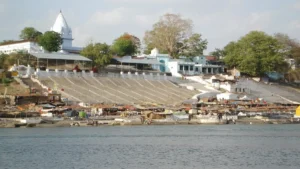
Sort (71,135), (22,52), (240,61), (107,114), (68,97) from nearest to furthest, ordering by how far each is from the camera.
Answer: (71,135) → (107,114) → (68,97) → (22,52) → (240,61)

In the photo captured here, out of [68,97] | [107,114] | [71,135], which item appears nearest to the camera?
[71,135]

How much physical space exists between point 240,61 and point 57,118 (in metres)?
50.1

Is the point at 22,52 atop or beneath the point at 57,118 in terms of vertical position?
atop

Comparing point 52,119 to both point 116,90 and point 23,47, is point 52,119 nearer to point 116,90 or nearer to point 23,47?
point 116,90

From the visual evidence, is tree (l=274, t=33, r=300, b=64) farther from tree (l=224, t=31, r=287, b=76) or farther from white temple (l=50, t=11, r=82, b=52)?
white temple (l=50, t=11, r=82, b=52)

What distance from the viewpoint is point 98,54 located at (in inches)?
3489

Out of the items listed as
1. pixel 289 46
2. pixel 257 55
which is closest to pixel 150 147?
pixel 257 55

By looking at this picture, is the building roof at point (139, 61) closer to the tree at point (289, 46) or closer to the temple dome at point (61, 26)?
the temple dome at point (61, 26)

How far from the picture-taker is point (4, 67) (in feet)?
262

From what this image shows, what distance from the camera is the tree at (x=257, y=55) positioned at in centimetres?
10038

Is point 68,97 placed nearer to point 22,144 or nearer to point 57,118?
point 57,118

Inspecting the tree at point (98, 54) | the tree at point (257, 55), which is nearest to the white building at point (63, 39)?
the tree at point (98, 54)

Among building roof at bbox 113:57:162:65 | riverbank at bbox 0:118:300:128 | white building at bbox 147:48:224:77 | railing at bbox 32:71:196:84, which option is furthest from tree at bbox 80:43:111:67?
riverbank at bbox 0:118:300:128

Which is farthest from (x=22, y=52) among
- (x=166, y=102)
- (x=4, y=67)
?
(x=166, y=102)
